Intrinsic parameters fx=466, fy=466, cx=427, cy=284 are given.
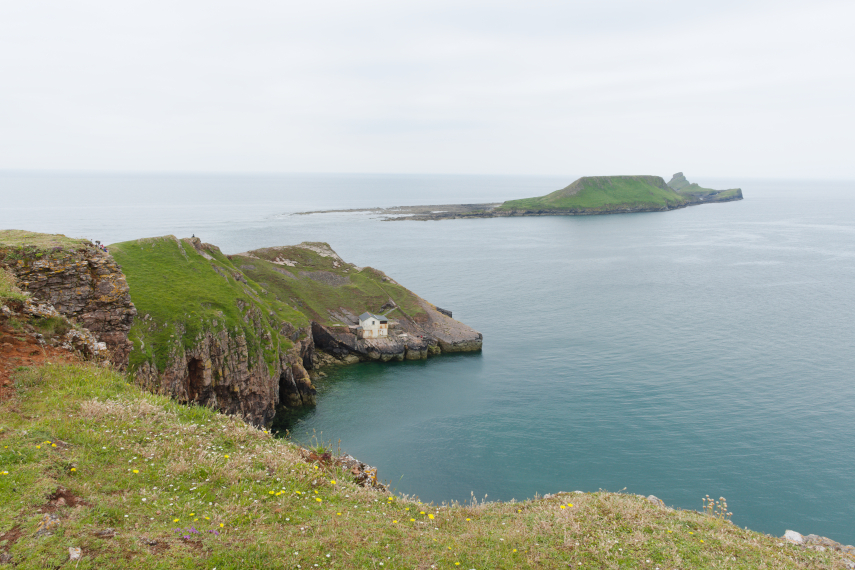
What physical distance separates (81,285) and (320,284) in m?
A: 60.1

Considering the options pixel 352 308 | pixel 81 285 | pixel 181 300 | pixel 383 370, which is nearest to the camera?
pixel 81 285

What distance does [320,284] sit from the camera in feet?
284

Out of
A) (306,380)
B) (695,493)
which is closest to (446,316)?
(306,380)

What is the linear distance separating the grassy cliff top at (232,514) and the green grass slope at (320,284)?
59.7m

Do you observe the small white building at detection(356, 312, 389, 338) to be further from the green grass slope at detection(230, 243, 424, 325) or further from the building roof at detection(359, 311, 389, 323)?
the green grass slope at detection(230, 243, 424, 325)

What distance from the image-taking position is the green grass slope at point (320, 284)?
79.5 meters

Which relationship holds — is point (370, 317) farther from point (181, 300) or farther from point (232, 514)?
point (232, 514)

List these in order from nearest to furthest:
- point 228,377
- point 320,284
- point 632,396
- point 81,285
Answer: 1. point 81,285
2. point 228,377
3. point 632,396
4. point 320,284

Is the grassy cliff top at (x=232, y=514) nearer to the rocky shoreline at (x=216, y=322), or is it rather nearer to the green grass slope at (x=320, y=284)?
the rocky shoreline at (x=216, y=322)

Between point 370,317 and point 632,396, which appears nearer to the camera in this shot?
point 632,396

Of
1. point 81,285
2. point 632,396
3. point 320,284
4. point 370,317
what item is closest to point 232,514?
point 81,285

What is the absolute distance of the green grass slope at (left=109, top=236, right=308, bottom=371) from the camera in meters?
43.7

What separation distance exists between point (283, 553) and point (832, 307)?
11333cm

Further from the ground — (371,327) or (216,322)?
(216,322)
